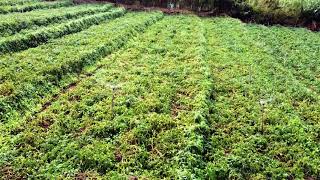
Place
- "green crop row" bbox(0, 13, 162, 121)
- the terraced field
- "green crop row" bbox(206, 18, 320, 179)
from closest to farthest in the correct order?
the terraced field
"green crop row" bbox(206, 18, 320, 179)
"green crop row" bbox(0, 13, 162, 121)

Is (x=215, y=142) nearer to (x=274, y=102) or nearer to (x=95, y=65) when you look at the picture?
(x=274, y=102)

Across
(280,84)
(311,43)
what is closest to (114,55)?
(280,84)

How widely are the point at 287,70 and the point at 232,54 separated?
316 centimetres

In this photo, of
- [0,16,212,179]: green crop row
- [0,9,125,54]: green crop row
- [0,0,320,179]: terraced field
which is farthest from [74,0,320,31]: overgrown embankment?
[0,16,212,179]: green crop row

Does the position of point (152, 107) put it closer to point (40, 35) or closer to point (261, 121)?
point (261, 121)

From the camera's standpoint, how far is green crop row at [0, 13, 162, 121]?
39.0 ft

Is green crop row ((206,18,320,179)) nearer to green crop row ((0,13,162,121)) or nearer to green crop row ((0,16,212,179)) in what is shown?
green crop row ((0,16,212,179))

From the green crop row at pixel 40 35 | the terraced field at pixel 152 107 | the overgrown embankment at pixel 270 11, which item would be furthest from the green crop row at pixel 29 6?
the green crop row at pixel 40 35

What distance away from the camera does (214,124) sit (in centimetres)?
1132

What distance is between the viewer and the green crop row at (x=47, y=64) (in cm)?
1189

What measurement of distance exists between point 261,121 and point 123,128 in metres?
4.60

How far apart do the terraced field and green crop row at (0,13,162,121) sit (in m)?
0.05

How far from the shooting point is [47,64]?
585 inches

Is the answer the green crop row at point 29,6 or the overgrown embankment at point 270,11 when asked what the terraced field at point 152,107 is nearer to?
the green crop row at point 29,6
